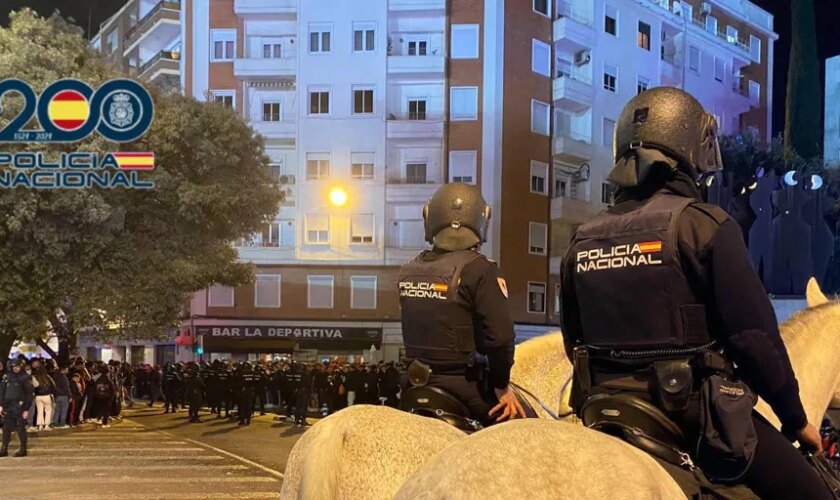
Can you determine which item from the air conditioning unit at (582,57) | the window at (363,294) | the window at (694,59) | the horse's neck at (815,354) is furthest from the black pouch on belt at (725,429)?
the window at (694,59)

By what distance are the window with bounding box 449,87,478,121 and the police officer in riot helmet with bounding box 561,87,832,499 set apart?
34.8m

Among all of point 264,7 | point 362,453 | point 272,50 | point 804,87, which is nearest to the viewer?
point 362,453

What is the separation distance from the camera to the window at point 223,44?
38.2m

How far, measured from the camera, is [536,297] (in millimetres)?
37656

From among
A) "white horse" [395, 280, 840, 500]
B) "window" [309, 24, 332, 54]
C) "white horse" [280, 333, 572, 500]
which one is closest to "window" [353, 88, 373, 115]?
"window" [309, 24, 332, 54]

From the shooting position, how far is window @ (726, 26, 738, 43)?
46147 millimetres

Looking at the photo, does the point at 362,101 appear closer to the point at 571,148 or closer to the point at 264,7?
the point at 264,7

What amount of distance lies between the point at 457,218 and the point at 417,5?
34264 mm

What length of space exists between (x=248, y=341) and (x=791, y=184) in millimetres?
22288

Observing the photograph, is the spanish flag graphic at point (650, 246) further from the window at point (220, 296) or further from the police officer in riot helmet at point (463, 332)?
the window at point (220, 296)

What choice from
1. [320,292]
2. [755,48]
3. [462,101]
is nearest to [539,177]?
[462,101]

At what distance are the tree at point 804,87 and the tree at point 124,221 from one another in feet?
104

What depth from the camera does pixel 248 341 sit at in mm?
36312

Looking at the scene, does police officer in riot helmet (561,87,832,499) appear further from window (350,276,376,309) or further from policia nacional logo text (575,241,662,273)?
window (350,276,376,309)
